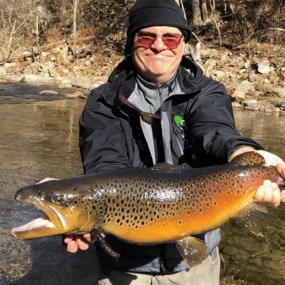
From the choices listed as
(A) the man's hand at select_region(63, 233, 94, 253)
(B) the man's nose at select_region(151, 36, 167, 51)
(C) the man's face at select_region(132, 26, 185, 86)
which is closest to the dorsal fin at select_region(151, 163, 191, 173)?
(A) the man's hand at select_region(63, 233, 94, 253)

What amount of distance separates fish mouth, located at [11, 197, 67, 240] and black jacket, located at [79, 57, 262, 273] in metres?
0.52

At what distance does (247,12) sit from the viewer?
71.2 ft

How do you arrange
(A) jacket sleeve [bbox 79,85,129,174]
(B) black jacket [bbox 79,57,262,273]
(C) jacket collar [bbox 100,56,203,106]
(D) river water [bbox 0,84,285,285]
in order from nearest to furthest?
1. (B) black jacket [bbox 79,57,262,273]
2. (A) jacket sleeve [bbox 79,85,129,174]
3. (C) jacket collar [bbox 100,56,203,106]
4. (D) river water [bbox 0,84,285,285]

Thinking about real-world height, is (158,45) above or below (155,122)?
above

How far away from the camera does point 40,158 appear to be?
22.6ft

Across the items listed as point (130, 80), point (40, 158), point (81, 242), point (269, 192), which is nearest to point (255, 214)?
point (269, 192)

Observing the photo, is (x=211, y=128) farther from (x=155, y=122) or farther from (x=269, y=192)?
(x=269, y=192)

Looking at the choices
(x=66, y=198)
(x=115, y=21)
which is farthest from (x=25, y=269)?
(x=115, y=21)

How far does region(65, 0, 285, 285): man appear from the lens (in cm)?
237

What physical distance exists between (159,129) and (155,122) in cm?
7

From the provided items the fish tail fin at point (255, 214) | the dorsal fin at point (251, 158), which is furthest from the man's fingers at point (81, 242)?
the dorsal fin at point (251, 158)

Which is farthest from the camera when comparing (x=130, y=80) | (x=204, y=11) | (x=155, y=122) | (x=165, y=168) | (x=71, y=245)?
(x=204, y=11)

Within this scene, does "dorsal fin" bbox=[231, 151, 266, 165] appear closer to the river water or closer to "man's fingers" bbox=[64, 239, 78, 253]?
"man's fingers" bbox=[64, 239, 78, 253]

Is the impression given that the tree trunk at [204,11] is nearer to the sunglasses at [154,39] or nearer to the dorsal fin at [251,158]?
the sunglasses at [154,39]
